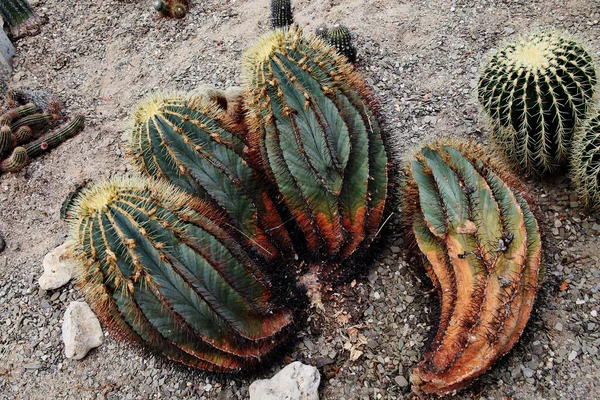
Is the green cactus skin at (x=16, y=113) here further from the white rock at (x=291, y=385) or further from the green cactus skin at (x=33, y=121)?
the white rock at (x=291, y=385)

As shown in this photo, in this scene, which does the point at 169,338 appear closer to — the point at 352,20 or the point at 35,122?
the point at 35,122

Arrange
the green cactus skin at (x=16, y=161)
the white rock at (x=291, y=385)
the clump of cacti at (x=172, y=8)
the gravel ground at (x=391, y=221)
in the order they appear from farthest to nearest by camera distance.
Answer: the clump of cacti at (x=172, y=8)
the green cactus skin at (x=16, y=161)
the gravel ground at (x=391, y=221)
the white rock at (x=291, y=385)

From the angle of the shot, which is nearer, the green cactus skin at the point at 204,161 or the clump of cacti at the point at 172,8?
the green cactus skin at the point at 204,161

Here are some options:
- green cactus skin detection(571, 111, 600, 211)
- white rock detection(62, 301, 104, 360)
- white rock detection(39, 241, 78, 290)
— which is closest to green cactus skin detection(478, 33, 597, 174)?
green cactus skin detection(571, 111, 600, 211)

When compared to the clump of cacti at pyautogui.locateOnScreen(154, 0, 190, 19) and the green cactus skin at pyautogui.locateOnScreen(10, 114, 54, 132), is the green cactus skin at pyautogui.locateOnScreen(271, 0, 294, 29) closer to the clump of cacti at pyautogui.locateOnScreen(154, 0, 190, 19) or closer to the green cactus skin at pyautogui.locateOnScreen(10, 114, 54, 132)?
the clump of cacti at pyautogui.locateOnScreen(154, 0, 190, 19)

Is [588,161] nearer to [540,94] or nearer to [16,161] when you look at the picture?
[540,94]

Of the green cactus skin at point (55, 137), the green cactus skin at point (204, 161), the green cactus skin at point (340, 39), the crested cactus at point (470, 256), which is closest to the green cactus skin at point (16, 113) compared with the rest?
the green cactus skin at point (55, 137)

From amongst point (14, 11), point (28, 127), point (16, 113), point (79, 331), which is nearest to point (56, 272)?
point (79, 331)
